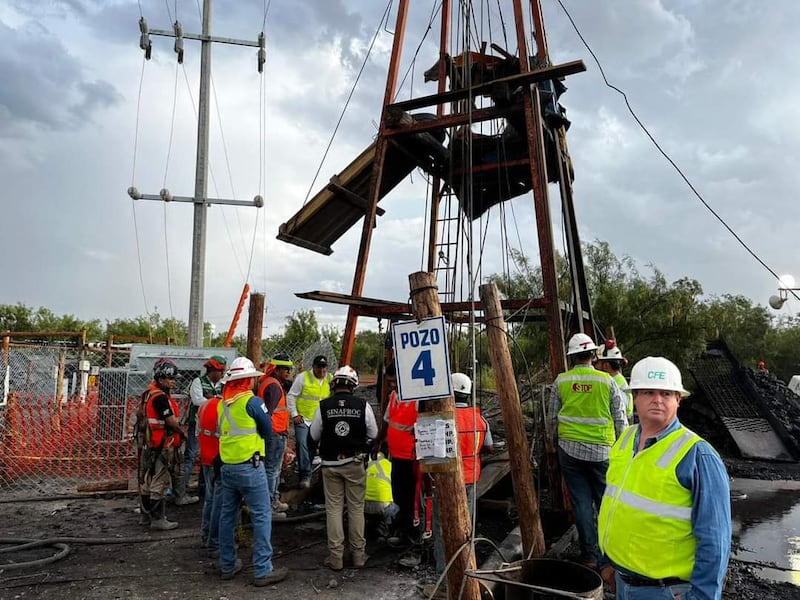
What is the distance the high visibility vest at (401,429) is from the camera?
21.1ft

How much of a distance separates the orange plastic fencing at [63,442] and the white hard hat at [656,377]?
962cm

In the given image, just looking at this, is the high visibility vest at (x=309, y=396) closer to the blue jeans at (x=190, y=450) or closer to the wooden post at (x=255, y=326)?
the wooden post at (x=255, y=326)

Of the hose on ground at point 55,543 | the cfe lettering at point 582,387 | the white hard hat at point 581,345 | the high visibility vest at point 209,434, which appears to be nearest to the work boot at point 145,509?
the hose on ground at point 55,543

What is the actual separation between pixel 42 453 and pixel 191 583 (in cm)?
686

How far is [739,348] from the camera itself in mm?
33281

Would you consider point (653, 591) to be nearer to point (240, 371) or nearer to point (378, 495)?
point (240, 371)

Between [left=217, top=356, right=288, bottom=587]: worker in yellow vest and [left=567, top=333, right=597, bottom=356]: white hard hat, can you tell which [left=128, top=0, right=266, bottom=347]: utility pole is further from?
[left=567, top=333, right=597, bottom=356]: white hard hat

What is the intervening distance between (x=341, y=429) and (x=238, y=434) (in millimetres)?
1084

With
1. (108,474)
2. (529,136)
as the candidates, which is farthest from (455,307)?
(108,474)

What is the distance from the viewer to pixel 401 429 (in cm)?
650

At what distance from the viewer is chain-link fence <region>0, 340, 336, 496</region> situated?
10.3 meters

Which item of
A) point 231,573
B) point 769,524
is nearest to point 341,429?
point 231,573

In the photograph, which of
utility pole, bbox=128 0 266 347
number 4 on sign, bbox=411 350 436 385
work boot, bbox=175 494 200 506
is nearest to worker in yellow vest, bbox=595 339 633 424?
number 4 on sign, bbox=411 350 436 385

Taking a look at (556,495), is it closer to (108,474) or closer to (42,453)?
(108,474)
